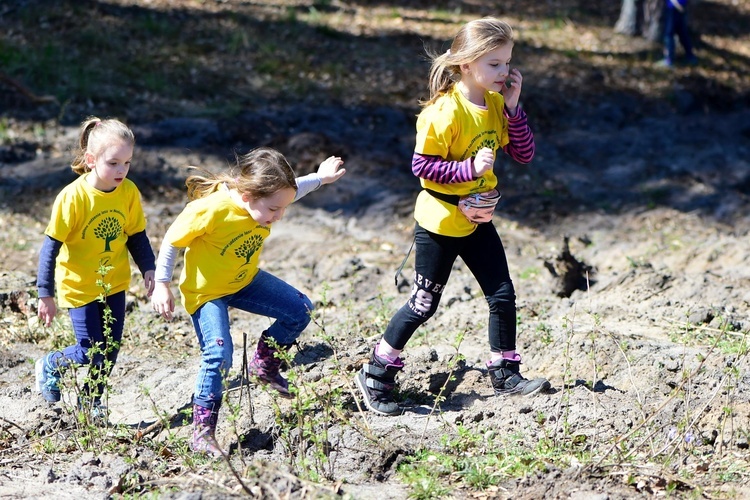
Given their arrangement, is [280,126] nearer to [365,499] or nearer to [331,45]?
[331,45]

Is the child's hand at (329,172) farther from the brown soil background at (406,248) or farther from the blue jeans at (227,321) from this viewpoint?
the brown soil background at (406,248)

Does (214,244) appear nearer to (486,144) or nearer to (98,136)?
(98,136)

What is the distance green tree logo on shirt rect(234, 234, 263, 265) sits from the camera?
14.2 feet

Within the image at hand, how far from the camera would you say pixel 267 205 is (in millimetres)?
4207

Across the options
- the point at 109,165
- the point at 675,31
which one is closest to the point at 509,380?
the point at 109,165

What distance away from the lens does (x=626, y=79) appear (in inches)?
493

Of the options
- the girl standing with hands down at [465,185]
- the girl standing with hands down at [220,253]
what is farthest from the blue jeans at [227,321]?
the girl standing with hands down at [465,185]

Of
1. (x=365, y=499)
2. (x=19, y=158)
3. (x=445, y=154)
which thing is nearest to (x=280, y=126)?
(x=19, y=158)

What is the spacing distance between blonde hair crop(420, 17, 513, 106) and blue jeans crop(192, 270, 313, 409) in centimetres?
120

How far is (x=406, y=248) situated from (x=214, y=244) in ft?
13.9

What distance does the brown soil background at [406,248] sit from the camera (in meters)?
4.11

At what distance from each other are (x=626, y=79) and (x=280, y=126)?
521 centimetres

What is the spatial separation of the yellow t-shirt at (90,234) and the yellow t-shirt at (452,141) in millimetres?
1517

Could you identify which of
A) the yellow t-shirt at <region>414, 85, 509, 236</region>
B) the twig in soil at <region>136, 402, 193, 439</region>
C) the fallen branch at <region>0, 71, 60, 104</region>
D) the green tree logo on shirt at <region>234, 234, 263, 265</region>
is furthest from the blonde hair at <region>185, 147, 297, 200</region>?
the fallen branch at <region>0, 71, 60, 104</region>
